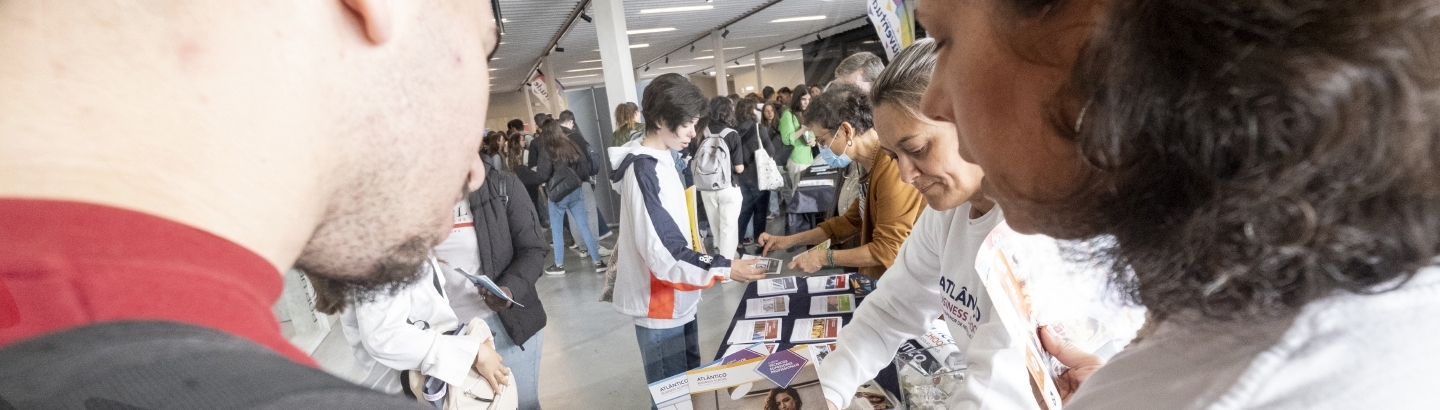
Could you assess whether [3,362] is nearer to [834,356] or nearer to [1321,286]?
[1321,286]

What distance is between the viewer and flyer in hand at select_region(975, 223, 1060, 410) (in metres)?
0.72

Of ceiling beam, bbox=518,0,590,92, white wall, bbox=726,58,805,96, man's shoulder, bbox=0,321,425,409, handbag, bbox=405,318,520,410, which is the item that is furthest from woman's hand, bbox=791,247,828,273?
white wall, bbox=726,58,805,96

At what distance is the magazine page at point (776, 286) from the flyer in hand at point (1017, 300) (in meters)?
1.60

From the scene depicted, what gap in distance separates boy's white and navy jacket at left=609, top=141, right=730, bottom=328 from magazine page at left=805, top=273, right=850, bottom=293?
340 millimetres

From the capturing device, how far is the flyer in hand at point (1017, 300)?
72cm

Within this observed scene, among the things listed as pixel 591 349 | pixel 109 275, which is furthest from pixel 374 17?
pixel 591 349

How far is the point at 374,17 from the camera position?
1.48 ft

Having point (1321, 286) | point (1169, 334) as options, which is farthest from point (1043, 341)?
point (1321, 286)

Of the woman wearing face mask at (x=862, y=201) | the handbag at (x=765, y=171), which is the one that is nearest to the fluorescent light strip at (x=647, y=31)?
the handbag at (x=765, y=171)

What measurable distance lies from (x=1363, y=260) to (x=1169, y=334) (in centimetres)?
15

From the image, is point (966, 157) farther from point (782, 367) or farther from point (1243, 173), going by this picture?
point (782, 367)

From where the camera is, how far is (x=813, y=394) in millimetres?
1307

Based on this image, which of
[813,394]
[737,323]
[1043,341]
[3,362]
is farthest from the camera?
[737,323]

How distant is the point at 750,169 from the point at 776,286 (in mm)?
3085
